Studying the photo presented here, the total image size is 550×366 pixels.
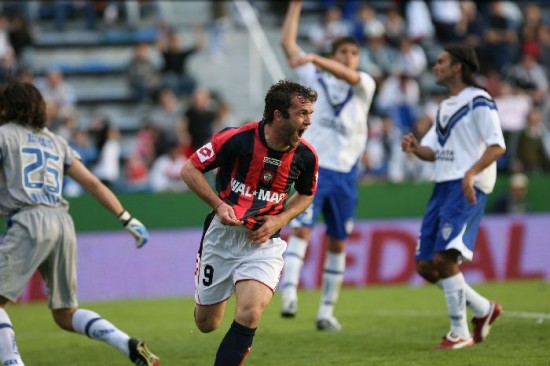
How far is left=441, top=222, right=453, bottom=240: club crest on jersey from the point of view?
10719mm

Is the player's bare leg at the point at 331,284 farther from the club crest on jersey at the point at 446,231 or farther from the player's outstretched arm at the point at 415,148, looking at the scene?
the club crest on jersey at the point at 446,231

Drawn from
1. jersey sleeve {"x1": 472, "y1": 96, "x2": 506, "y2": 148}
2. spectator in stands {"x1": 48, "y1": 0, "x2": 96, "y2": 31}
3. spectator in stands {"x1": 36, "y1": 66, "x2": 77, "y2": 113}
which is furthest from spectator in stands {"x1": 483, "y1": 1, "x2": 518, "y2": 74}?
jersey sleeve {"x1": 472, "y1": 96, "x2": 506, "y2": 148}

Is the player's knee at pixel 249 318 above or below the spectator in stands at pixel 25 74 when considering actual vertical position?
above

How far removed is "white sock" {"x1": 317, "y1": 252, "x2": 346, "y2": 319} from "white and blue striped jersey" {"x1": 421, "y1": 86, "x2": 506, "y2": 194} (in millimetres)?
2373

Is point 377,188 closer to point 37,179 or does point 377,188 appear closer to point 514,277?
point 514,277

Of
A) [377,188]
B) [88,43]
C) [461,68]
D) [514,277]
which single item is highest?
[461,68]

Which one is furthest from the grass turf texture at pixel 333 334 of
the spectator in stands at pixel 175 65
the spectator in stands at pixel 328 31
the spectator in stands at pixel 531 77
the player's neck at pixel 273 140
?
the spectator in stands at pixel 328 31

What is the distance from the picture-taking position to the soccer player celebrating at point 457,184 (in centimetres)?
1074

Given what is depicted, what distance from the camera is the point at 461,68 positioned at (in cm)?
1105

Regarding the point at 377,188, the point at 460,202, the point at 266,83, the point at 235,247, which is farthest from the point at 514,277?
the point at 235,247

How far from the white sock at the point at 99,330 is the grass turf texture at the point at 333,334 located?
1.12m

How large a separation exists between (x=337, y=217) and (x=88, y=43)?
12749mm

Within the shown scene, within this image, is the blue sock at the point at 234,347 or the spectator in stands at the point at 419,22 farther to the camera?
the spectator in stands at the point at 419,22

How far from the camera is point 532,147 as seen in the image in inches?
873
